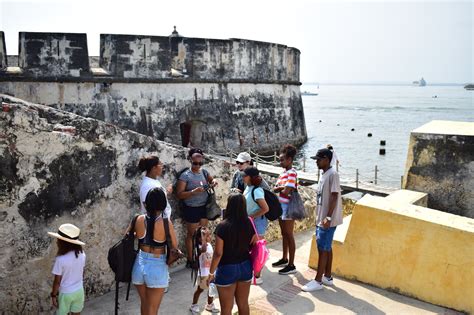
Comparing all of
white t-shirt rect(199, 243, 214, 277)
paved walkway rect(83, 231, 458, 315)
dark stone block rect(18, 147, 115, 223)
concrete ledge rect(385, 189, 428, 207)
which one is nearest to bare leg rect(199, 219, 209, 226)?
paved walkway rect(83, 231, 458, 315)

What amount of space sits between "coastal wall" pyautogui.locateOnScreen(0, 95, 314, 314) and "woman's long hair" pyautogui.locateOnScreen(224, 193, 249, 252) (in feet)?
4.48

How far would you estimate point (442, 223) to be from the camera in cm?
395

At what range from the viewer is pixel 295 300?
400 cm

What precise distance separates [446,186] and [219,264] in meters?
3.43

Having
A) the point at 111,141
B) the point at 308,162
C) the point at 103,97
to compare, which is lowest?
the point at 308,162

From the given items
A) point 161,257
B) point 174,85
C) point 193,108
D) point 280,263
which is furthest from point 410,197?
point 193,108

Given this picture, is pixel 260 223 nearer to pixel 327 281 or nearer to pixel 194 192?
pixel 194 192

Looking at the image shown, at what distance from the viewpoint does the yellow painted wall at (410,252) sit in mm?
3865

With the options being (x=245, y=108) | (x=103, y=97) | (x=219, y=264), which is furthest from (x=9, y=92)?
(x=219, y=264)

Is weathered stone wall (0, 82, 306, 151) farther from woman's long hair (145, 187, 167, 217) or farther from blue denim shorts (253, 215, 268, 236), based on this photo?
woman's long hair (145, 187, 167, 217)

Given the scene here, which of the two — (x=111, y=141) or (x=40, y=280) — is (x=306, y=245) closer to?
(x=111, y=141)

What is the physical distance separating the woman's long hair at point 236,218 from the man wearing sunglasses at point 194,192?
122cm

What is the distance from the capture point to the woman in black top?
10.2 feet

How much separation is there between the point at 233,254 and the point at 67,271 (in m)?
1.10
